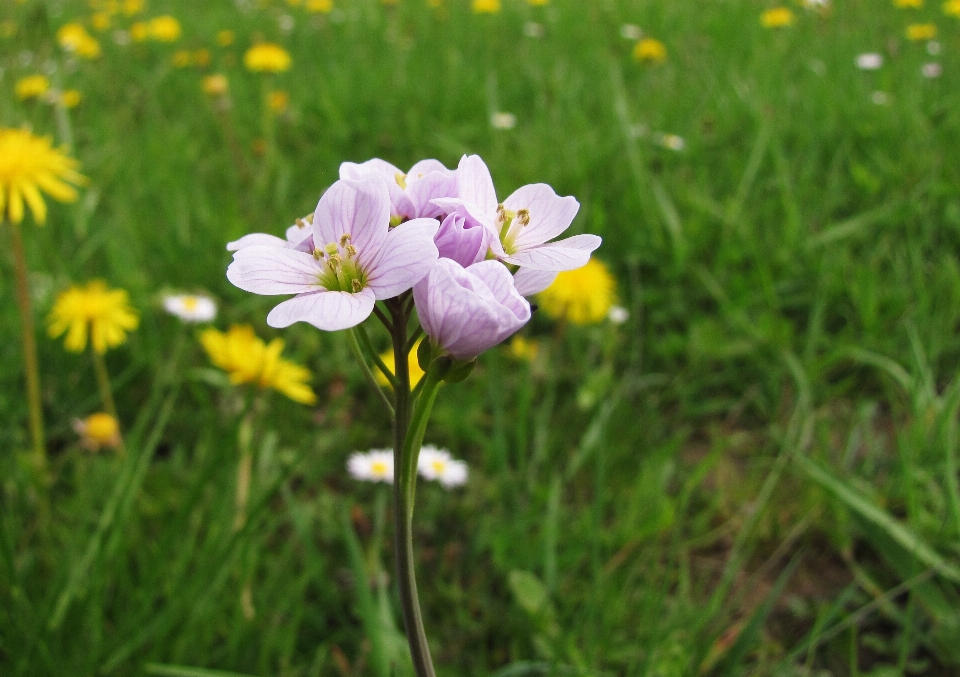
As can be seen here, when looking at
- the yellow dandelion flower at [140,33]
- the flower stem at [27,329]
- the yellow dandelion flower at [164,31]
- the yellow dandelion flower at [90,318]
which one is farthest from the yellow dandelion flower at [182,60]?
the flower stem at [27,329]

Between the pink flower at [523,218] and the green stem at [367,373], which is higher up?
the pink flower at [523,218]

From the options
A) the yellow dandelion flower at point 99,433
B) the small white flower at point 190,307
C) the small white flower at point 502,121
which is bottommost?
the yellow dandelion flower at point 99,433

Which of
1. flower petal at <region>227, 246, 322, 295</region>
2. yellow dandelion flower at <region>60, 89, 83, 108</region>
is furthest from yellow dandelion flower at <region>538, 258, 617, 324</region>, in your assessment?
yellow dandelion flower at <region>60, 89, 83, 108</region>

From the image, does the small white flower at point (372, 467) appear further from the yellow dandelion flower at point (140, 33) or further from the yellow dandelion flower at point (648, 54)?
the yellow dandelion flower at point (140, 33)

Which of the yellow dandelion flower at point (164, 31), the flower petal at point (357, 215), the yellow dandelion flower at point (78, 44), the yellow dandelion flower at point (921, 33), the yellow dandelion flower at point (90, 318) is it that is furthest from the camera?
the yellow dandelion flower at point (164, 31)

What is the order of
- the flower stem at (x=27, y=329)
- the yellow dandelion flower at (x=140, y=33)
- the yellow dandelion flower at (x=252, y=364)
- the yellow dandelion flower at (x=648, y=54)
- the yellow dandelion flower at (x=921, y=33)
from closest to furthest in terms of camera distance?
the flower stem at (x=27, y=329) < the yellow dandelion flower at (x=252, y=364) < the yellow dandelion flower at (x=648, y=54) < the yellow dandelion flower at (x=921, y=33) < the yellow dandelion flower at (x=140, y=33)

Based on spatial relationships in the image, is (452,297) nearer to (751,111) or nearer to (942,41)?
(751,111)

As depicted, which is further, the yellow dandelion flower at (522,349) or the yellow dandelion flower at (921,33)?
the yellow dandelion flower at (921,33)
